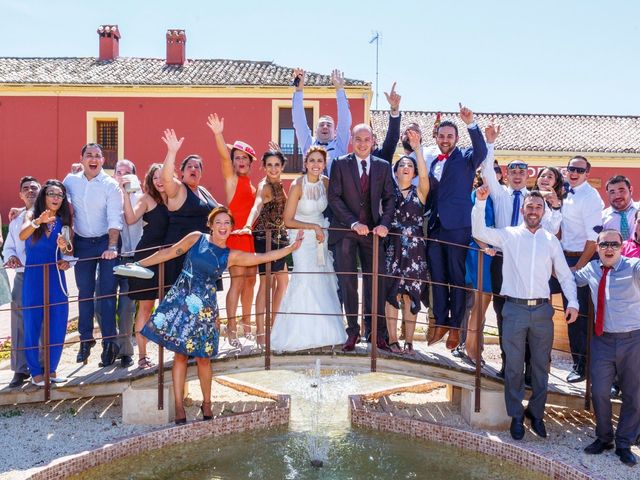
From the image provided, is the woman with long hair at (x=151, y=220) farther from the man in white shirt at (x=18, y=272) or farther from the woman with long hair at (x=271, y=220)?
the man in white shirt at (x=18, y=272)

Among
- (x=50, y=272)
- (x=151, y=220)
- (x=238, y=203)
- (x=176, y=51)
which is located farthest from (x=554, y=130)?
(x=50, y=272)

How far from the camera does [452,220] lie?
6.00m

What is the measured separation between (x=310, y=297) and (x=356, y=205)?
99 centimetres

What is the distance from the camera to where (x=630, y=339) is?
5.20 m

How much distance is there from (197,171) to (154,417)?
2.31 metres

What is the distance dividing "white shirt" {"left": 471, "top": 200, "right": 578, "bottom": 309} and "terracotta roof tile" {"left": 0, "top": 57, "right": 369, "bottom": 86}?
18.5 m

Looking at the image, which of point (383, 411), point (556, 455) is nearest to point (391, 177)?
point (383, 411)


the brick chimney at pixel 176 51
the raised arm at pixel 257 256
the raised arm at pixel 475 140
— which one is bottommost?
the raised arm at pixel 257 256

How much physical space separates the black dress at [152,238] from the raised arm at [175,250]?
466 mm

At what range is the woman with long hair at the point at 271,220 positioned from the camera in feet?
20.2

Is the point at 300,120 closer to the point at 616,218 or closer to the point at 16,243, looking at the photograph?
the point at 16,243

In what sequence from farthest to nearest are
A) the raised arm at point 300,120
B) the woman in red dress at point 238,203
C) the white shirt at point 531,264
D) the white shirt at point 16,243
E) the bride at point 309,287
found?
the raised arm at point 300,120, the woman in red dress at point 238,203, the white shirt at point 16,243, the bride at point 309,287, the white shirt at point 531,264

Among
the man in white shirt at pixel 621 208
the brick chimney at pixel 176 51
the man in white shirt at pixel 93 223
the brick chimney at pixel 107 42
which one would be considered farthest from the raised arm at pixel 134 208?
the brick chimney at pixel 107 42

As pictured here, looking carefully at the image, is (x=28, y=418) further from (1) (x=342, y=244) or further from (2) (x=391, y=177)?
(2) (x=391, y=177)
